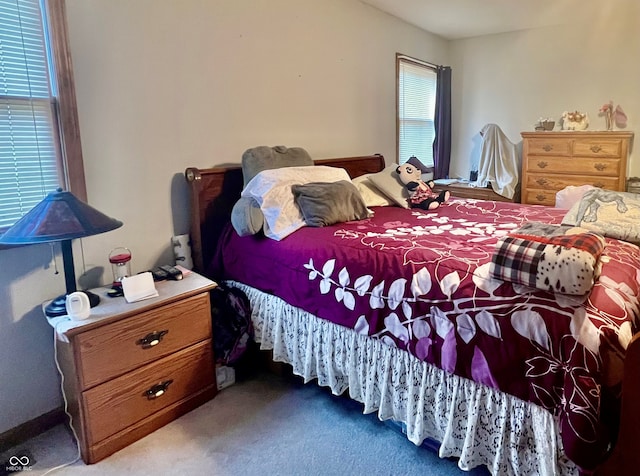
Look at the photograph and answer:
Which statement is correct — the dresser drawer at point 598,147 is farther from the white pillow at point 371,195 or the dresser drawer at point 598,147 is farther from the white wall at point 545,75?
the white pillow at point 371,195

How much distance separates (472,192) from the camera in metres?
4.56

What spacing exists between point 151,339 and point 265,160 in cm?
123

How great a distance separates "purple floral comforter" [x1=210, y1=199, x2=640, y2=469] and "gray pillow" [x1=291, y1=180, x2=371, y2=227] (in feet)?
0.27

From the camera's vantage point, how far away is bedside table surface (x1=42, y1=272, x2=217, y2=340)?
1.70m

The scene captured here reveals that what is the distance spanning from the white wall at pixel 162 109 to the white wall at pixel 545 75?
2.13 m

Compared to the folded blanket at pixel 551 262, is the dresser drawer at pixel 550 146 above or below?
above

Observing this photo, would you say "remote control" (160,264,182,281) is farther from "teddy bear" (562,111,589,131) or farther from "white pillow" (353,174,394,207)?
"teddy bear" (562,111,589,131)

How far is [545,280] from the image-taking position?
4.39 ft

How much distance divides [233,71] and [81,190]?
1167 mm

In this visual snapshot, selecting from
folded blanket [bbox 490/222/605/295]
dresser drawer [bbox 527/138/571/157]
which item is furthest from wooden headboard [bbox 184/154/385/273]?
dresser drawer [bbox 527/138/571/157]

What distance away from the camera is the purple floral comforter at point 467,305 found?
48.1 inches

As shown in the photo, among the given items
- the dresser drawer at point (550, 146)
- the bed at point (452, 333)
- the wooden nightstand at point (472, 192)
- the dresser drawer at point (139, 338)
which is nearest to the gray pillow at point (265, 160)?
the bed at point (452, 333)

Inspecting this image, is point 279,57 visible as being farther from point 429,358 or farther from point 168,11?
point 429,358

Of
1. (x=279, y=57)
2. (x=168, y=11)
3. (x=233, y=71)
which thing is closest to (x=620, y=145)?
(x=279, y=57)
